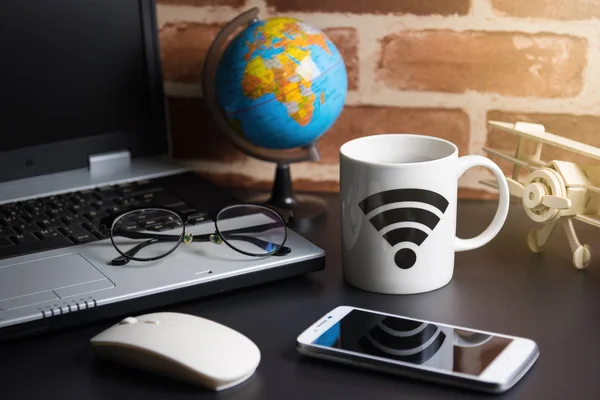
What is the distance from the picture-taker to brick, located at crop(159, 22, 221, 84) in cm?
104

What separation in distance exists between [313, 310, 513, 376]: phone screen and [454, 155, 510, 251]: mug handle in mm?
127

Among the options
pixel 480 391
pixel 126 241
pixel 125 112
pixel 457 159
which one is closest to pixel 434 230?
pixel 457 159

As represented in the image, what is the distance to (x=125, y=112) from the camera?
38.9 inches

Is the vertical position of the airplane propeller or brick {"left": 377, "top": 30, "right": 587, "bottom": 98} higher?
brick {"left": 377, "top": 30, "right": 587, "bottom": 98}

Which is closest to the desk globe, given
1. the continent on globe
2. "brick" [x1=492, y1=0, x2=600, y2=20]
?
the continent on globe

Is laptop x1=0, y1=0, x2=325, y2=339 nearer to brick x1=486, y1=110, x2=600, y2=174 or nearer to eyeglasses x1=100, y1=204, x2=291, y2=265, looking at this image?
eyeglasses x1=100, y1=204, x2=291, y2=265

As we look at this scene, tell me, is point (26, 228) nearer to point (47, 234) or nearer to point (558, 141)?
point (47, 234)

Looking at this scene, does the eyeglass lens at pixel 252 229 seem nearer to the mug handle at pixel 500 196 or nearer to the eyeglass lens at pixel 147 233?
the eyeglass lens at pixel 147 233

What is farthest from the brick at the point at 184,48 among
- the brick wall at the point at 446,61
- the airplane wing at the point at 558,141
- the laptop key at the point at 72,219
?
the airplane wing at the point at 558,141

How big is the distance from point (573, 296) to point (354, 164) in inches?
9.1

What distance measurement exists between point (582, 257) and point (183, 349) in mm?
406

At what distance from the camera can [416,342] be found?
0.63 meters

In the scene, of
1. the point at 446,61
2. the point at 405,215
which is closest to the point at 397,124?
the point at 446,61

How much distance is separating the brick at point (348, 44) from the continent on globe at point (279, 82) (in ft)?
0.36
